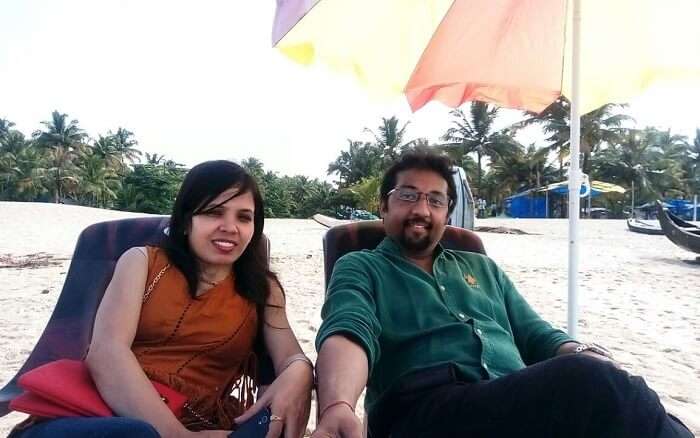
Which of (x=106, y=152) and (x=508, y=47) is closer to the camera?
(x=508, y=47)

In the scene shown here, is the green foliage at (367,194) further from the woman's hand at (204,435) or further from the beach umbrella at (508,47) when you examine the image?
the woman's hand at (204,435)

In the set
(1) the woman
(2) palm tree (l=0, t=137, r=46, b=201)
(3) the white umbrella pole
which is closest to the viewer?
(1) the woman

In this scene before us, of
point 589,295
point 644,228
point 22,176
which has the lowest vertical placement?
point 589,295

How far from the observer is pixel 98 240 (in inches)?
87.7

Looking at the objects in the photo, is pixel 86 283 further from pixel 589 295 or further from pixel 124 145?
pixel 124 145

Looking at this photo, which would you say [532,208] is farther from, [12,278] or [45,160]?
[45,160]

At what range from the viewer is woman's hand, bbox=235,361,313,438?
1.41m

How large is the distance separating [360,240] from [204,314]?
1.00m

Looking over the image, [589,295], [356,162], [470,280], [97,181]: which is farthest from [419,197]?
[97,181]

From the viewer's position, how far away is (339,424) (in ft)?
4.45

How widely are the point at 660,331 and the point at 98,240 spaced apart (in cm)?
508

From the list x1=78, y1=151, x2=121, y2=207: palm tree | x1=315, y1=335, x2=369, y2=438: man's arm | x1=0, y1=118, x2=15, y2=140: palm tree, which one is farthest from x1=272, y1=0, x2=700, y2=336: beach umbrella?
x1=0, y1=118, x2=15, y2=140: palm tree

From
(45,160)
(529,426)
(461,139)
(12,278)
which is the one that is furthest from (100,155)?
(529,426)

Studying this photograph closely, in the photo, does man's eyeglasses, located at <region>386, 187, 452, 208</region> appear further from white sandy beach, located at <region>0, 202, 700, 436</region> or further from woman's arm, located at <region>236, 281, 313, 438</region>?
white sandy beach, located at <region>0, 202, 700, 436</region>
